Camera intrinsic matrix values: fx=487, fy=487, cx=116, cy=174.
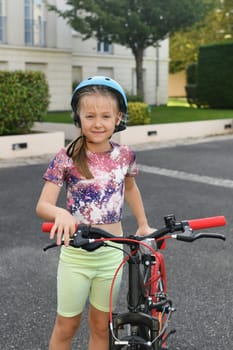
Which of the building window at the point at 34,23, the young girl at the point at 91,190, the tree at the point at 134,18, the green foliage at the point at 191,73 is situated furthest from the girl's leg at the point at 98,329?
the green foliage at the point at 191,73

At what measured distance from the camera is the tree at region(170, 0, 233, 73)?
112 ft

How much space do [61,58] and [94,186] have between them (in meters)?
20.7

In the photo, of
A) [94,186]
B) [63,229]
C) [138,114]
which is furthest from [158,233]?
[138,114]

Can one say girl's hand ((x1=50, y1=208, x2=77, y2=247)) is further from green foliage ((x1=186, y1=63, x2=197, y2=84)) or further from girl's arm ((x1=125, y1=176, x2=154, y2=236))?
green foliage ((x1=186, y1=63, x2=197, y2=84))

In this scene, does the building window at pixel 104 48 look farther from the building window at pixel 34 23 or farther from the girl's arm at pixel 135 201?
the girl's arm at pixel 135 201

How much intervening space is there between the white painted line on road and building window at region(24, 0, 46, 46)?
13.4 meters

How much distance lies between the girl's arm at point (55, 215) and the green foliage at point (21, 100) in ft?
29.6

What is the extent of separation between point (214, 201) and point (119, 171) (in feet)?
16.1

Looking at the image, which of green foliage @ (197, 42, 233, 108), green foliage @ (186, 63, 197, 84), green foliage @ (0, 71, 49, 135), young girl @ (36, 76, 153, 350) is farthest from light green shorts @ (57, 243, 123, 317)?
green foliage @ (186, 63, 197, 84)

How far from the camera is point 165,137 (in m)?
13.8

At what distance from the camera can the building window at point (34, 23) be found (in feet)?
68.3

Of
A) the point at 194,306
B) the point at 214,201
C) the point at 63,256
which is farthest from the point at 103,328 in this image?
the point at 214,201

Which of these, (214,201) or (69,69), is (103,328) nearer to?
(214,201)

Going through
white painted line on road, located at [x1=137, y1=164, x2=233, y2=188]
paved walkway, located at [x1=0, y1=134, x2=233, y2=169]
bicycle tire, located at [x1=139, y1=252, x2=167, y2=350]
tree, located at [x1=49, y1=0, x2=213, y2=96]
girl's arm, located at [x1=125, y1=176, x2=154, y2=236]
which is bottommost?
white painted line on road, located at [x1=137, y1=164, x2=233, y2=188]
